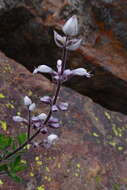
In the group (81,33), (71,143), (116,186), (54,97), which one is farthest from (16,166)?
(81,33)

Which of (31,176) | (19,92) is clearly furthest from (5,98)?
(31,176)

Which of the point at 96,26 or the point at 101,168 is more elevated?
the point at 96,26

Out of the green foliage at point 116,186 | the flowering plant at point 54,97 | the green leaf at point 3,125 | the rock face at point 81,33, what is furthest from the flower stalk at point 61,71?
the rock face at point 81,33

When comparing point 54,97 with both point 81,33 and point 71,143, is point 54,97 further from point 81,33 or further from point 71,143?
point 81,33

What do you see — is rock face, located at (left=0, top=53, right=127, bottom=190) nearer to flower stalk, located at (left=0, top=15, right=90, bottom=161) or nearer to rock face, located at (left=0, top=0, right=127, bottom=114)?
rock face, located at (left=0, top=0, right=127, bottom=114)

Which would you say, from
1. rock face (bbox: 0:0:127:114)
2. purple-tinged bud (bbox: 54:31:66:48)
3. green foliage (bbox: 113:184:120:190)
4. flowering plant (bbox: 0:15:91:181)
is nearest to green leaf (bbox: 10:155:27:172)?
flowering plant (bbox: 0:15:91:181)

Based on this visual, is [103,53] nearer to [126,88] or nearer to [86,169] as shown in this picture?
[126,88]
